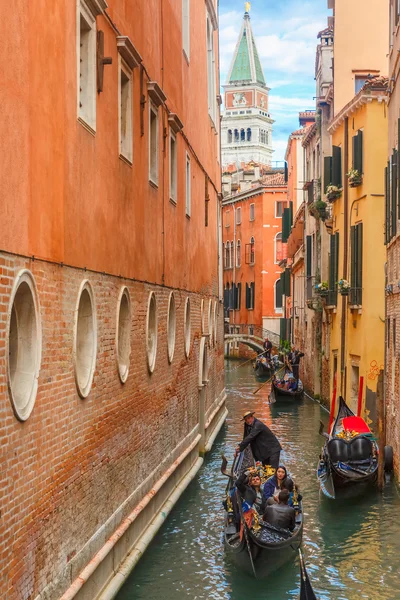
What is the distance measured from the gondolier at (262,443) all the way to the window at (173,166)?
338 centimetres

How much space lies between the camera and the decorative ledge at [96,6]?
26.6ft

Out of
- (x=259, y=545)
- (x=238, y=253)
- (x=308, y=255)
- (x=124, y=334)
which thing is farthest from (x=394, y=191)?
(x=238, y=253)

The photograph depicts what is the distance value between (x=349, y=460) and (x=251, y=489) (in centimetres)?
339

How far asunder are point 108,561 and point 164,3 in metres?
7.45

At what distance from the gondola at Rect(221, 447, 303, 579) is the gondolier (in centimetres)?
184

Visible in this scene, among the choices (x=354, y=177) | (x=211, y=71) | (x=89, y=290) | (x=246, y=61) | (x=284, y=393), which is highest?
(x=246, y=61)

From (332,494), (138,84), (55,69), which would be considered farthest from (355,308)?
(55,69)

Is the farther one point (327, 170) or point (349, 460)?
point (327, 170)

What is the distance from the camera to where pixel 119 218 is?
9539 mm

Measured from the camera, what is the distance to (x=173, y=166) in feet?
46.1

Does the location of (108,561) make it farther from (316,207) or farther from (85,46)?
(316,207)

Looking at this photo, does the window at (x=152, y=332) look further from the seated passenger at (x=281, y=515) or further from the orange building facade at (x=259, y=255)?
the orange building facade at (x=259, y=255)

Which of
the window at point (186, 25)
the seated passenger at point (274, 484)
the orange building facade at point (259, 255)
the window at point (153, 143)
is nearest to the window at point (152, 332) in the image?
the window at point (153, 143)

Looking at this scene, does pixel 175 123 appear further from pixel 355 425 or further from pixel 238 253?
Result: pixel 238 253
